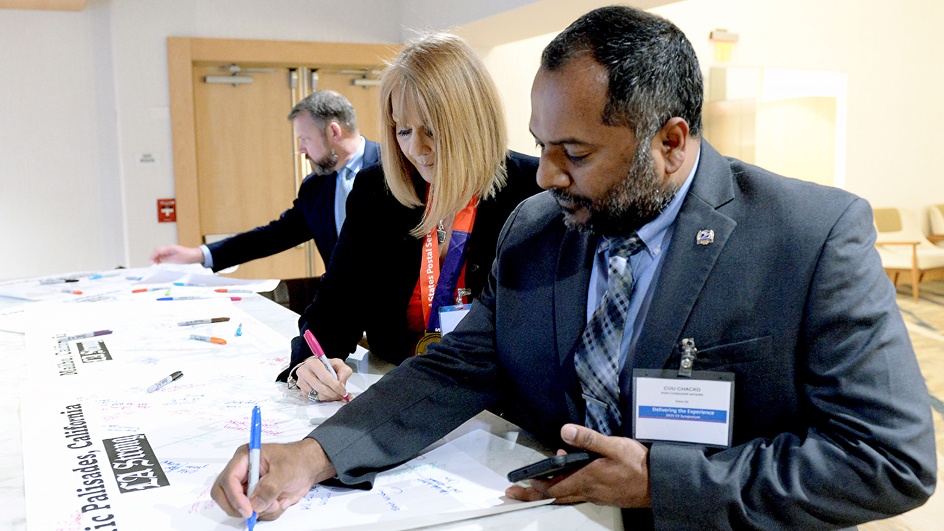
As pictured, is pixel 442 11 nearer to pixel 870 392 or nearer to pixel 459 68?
pixel 459 68

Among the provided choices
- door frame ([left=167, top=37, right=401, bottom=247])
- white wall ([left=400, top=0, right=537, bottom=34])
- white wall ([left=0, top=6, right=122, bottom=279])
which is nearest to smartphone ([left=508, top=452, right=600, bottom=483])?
white wall ([left=400, top=0, right=537, bottom=34])

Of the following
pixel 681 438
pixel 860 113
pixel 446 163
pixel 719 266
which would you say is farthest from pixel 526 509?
pixel 860 113

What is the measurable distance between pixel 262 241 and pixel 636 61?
2.91m

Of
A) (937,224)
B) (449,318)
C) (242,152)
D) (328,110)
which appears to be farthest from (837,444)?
(937,224)

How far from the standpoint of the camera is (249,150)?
5539 mm

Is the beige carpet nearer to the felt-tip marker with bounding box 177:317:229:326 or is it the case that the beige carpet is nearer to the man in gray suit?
the man in gray suit

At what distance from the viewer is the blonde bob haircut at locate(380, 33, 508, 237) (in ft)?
5.51

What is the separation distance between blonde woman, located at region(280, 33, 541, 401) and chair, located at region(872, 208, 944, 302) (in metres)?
6.66

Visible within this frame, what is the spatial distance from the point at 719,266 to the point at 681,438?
0.26 meters

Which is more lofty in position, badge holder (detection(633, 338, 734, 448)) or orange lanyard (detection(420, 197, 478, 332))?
orange lanyard (detection(420, 197, 478, 332))

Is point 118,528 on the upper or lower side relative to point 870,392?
lower

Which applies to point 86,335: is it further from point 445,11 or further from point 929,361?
point 929,361

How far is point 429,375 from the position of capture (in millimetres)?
1277

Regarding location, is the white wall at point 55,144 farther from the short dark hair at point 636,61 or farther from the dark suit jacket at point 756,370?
the short dark hair at point 636,61
